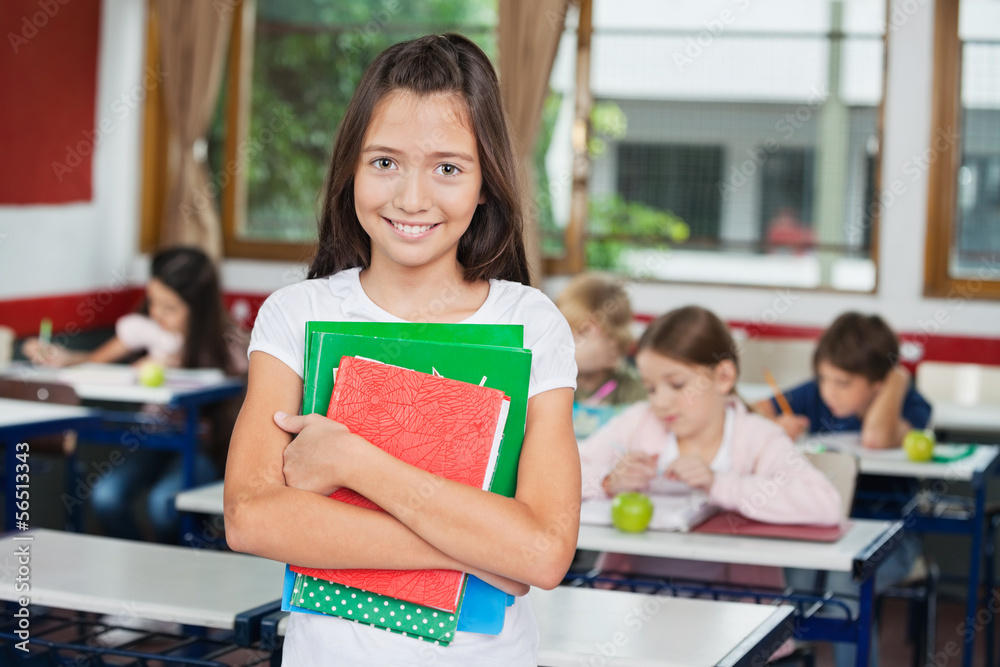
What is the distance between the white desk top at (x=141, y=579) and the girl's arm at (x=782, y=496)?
2.85ft

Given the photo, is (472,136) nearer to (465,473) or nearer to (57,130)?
(465,473)

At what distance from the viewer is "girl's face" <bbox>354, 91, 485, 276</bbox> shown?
116cm

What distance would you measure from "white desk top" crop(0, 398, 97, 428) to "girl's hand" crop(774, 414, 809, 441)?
1889mm

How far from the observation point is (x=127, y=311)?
5.79 m

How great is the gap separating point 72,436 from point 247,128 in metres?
2.36

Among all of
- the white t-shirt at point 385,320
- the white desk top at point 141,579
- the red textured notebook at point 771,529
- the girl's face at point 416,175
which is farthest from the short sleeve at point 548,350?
the red textured notebook at point 771,529

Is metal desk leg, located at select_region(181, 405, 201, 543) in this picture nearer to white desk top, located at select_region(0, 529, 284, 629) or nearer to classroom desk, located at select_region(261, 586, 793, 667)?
white desk top, located at select_region(0, 529, 284, 629)

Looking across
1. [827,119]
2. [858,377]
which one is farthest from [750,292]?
[858,377]

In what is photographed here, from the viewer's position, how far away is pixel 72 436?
3.88 meters

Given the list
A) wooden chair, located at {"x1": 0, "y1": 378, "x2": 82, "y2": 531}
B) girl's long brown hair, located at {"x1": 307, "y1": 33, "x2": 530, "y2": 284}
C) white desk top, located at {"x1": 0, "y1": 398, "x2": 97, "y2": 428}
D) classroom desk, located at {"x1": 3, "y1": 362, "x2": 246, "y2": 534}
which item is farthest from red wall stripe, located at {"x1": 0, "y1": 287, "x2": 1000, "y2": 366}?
girl's long brown hair, located at {"x1": 307, "y1": 33, "x2": 530, "y2": 284}

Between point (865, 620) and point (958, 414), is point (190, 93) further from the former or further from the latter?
point (865, 620)

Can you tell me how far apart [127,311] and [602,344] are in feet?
10.1

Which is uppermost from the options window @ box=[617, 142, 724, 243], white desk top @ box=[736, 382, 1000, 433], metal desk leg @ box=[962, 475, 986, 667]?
window @ box=[617, 142, 724, 243]

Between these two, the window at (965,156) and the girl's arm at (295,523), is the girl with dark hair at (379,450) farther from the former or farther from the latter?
the window at (965,156)
